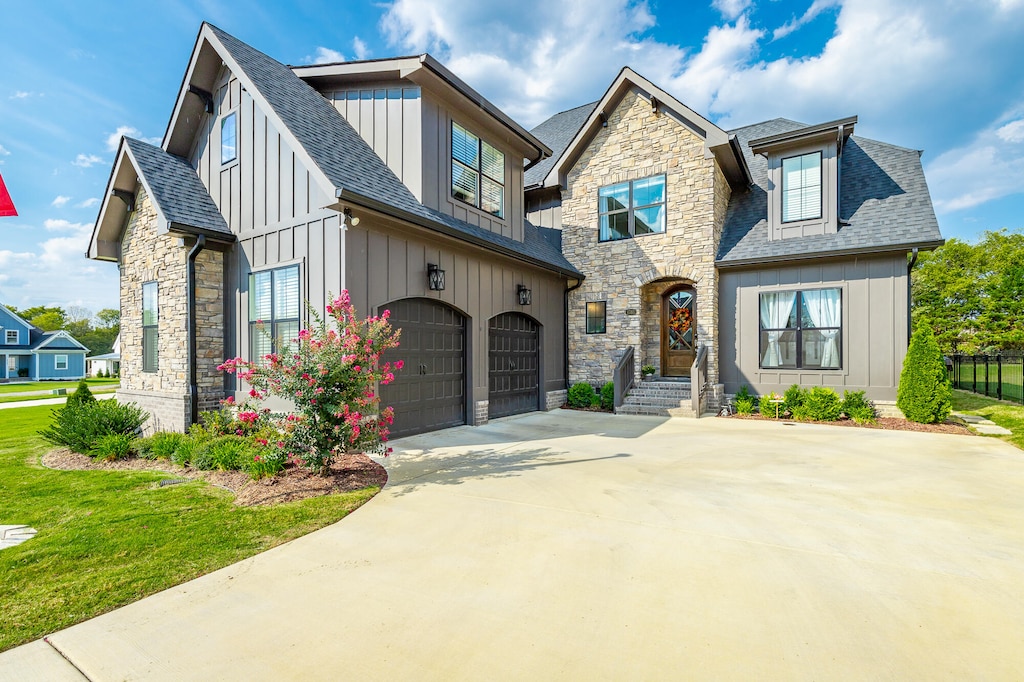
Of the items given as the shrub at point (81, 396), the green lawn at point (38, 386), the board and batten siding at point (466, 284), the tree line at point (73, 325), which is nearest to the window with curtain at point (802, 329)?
the board and batten siding at point (466, 284)

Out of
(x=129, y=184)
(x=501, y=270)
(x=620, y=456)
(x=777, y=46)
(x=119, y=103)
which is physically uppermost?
(x=777, y=46)

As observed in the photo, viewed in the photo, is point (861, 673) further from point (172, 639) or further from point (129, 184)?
point (129, 184)

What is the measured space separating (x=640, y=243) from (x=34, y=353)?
48.2 meters

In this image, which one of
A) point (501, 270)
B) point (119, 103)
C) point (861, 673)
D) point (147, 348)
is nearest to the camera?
point (861, 673)

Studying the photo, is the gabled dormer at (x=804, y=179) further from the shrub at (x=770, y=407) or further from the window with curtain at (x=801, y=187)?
the shrub at (x=770, y=407)

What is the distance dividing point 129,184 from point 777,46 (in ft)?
52.7

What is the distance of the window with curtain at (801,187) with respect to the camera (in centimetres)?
1087

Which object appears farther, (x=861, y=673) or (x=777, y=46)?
(x=777, y=46)

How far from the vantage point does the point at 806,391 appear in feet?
34.2

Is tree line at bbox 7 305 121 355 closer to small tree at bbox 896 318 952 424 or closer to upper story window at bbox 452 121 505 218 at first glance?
upper story window at bbox 452 121 505 218

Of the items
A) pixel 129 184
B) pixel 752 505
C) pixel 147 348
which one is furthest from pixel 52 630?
pixel 129 184

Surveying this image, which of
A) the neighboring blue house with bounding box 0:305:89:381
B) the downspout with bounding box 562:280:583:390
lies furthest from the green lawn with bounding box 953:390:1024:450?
the neighboring blue house with bounding box 0:305:89:381

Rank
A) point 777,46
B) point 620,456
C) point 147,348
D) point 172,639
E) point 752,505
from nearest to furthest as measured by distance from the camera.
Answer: point 172,639 < point 752,505 < point 620,456 < point 147,348 < point 777,46

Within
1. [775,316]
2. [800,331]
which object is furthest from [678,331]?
[800,331]
